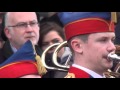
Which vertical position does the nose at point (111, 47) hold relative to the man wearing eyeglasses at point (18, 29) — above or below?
below

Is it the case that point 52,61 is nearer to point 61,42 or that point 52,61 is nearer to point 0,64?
point 61,42

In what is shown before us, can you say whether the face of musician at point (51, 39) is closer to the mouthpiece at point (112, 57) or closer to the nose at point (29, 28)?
the nose at point (29, 28)

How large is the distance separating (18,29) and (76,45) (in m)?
0.53

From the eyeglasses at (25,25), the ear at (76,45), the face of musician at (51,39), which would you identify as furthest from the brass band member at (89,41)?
the eyeglasses at (25,25)

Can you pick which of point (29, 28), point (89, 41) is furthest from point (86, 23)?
point (29, 28)

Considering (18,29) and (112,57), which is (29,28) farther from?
(112,57)

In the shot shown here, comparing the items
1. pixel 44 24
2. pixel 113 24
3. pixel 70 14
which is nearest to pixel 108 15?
pixel 113 24

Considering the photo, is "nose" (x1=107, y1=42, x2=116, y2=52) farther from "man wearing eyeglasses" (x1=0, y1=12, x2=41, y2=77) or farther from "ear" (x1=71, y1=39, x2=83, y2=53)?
"man wearing eyeglasses" (x1=0, y1=12, x2=41, y2=77)

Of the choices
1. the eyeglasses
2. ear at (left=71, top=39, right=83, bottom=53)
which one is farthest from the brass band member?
the eyeglasses

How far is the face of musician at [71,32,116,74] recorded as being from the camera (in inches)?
143

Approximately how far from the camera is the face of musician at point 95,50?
3.63 meters

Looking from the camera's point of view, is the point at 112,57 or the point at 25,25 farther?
the point at 25,25

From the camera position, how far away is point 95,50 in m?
3.67
